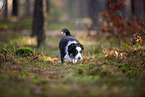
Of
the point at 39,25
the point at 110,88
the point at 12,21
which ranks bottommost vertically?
the point at 110,88

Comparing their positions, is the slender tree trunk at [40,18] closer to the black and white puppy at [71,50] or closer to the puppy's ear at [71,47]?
the black and white puppy at [71,50]

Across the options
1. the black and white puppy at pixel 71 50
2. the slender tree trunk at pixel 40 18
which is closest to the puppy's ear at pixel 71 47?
the black and white puppy at pixel 71 50

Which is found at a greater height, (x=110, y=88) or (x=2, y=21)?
(x=2, y=21)

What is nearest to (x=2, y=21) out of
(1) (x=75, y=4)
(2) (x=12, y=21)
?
(2) (x=12, y=21)

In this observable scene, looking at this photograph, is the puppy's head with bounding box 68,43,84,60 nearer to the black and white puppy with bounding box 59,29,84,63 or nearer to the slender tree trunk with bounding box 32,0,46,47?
the black and white puppy with bounding box 59,29,84,63

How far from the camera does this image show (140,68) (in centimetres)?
460

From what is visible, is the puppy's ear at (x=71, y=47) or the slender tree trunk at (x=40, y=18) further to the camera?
the slender tree trunk at (x=40, y=18)

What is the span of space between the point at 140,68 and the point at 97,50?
9.04 feet

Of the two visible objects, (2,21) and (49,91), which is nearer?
(49,91)


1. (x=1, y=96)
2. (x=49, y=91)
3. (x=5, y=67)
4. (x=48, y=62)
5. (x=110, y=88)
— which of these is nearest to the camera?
(x=1, y=96)

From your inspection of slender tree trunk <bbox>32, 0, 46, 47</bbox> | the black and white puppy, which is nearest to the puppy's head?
the black and white puppy

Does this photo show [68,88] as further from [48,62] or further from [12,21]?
[12,21]

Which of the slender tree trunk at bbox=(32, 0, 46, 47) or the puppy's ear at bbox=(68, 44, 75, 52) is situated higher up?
the slender tree trunk at bbox=(32, 0, 46, 47)

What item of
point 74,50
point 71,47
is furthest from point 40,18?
point 74,50
